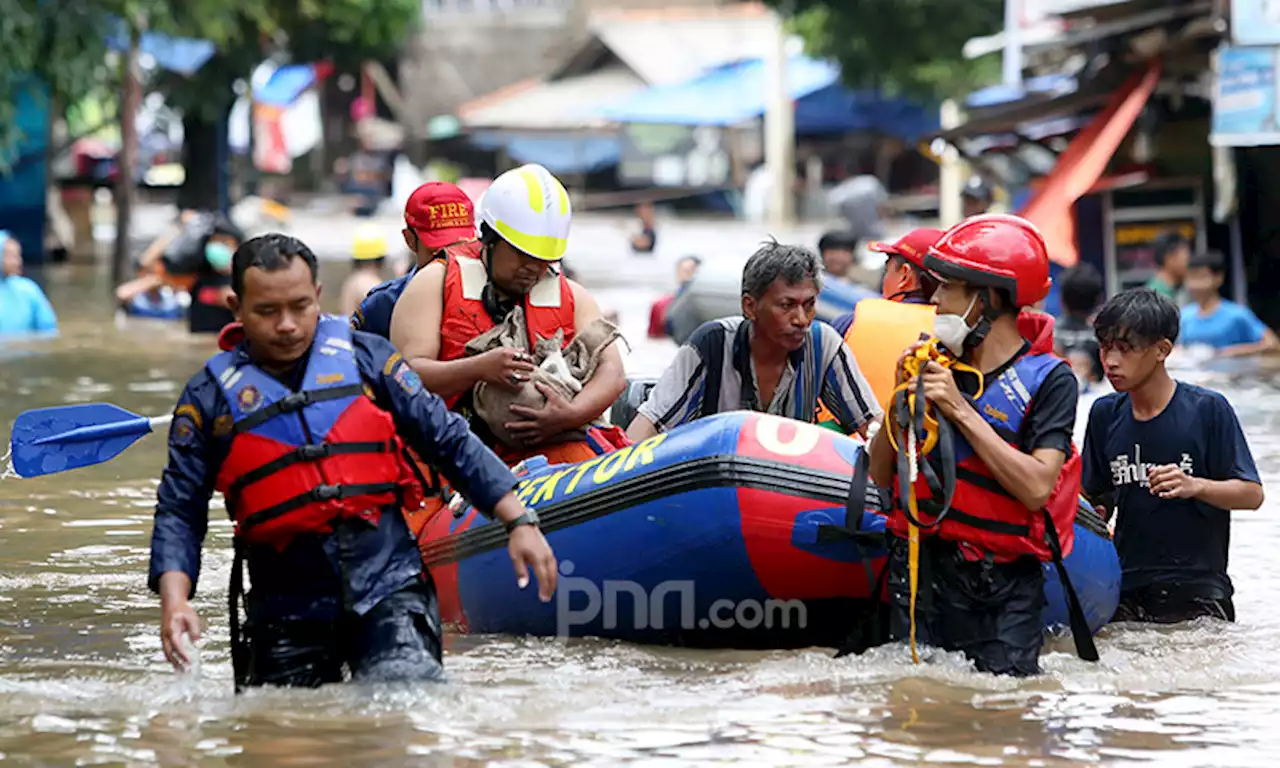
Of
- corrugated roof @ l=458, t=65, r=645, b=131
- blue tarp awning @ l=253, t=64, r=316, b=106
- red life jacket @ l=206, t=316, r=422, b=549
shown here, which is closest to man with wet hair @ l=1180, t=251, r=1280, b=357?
red life jacket @ l=206, t=316, r=422, b=549

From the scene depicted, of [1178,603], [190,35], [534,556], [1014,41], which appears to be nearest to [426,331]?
[534,556]

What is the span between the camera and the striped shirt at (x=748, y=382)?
6.88 meters

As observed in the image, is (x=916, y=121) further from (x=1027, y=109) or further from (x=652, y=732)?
(x=652, y=732)

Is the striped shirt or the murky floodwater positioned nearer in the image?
the murky floodwater

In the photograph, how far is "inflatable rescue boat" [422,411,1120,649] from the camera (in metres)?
6.29

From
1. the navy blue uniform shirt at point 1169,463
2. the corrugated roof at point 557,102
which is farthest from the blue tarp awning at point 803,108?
the navy blue uniform shirt at point 1169,463

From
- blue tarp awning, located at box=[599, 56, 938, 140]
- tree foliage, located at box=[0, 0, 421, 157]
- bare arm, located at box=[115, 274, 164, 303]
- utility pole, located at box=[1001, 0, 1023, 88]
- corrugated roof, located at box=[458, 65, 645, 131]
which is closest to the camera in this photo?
bare arm, located at box=[115, 274, 164, 303]

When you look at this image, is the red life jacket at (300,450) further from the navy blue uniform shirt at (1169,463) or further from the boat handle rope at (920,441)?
the navy blue uniform shirt at (1169,463)

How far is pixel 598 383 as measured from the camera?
22.3 feet

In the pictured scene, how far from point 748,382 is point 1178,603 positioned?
1.53m

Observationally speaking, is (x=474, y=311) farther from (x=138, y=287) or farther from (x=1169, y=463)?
(x=138, y=287)

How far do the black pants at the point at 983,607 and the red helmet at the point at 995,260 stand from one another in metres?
0.71

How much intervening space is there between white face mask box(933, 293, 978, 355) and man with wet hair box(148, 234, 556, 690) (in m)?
1.20

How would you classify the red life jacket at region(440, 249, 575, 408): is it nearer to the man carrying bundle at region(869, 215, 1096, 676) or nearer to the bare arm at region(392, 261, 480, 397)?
the bare arm at region(392, 261, 480, 397)
